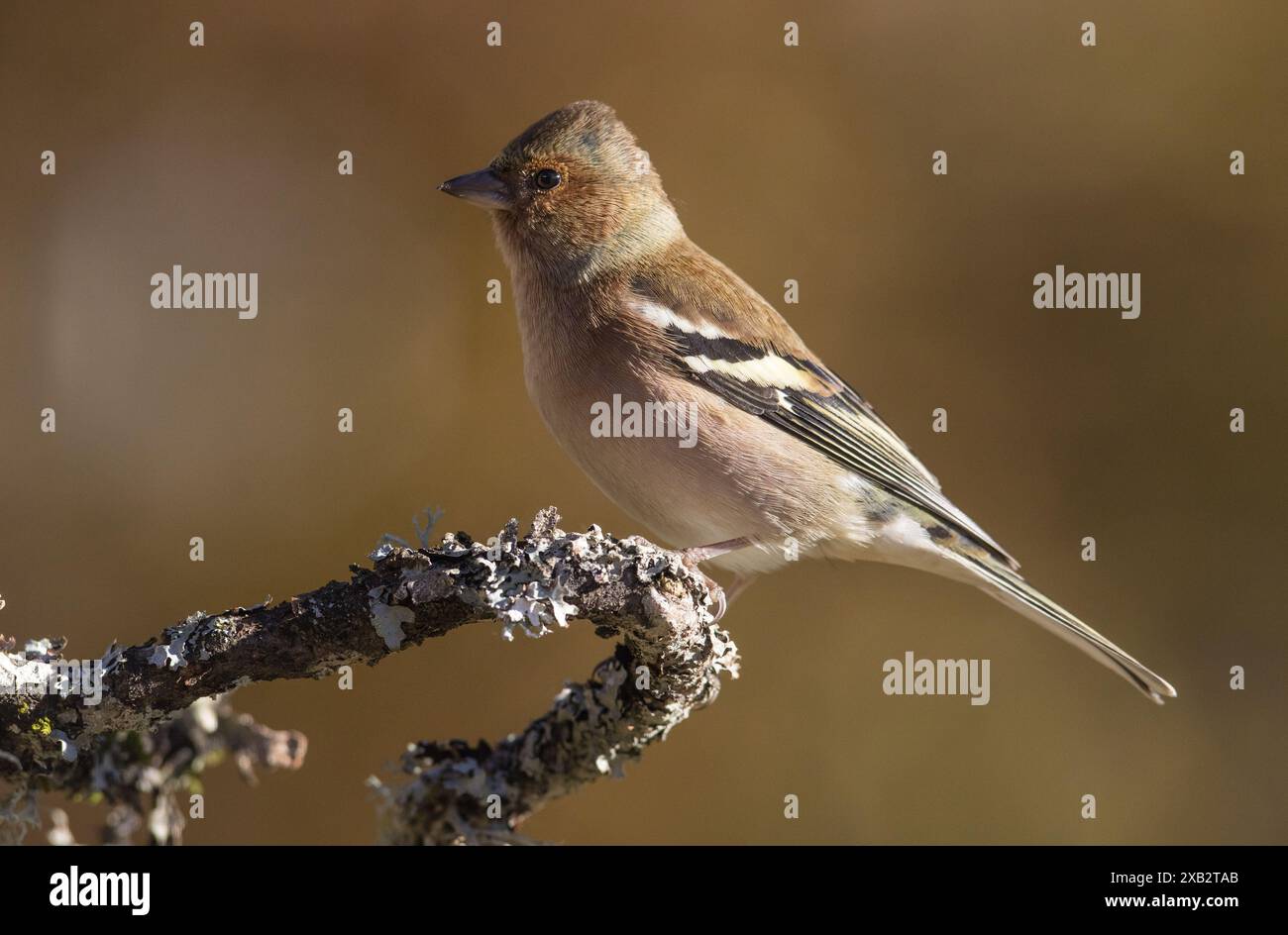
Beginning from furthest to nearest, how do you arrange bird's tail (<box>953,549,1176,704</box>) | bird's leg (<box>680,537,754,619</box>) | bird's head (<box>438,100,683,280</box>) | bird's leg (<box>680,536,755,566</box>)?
bird's head (<box>438,100,683,280</box>), bird's tail (<box>953,549,1176,704</box>), bird's leg (<box>680,536,755,566</box>), bird's leg (<box>680,537,754,619</box>)

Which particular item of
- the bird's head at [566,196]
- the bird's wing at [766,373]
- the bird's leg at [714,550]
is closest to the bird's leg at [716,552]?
the bird's leg at [714,550]

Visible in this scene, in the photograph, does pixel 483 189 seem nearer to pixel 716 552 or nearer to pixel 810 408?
pixel 810 408

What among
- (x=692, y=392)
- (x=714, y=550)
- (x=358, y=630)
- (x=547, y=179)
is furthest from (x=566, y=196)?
(x=358, y=630)

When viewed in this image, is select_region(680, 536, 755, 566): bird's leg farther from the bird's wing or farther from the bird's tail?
the bird's tail

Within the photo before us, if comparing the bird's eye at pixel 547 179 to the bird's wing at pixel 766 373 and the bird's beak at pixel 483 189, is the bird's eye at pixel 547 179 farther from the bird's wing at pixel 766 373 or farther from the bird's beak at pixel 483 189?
the bird's wing at pixel 766 373

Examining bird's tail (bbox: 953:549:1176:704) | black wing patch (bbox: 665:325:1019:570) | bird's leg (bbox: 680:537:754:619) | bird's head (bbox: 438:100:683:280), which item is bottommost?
bird's tail (bbox: 953:549:1176:704)

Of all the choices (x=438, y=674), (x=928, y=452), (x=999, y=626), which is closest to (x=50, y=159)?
(x=438, y=674)

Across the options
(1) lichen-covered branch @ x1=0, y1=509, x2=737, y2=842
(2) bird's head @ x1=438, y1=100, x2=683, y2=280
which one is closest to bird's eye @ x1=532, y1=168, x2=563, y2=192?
(2) bird's head @ x1=438, y1=100, x2=683, y2=280

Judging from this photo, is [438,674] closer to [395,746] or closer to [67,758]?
[395,746]
